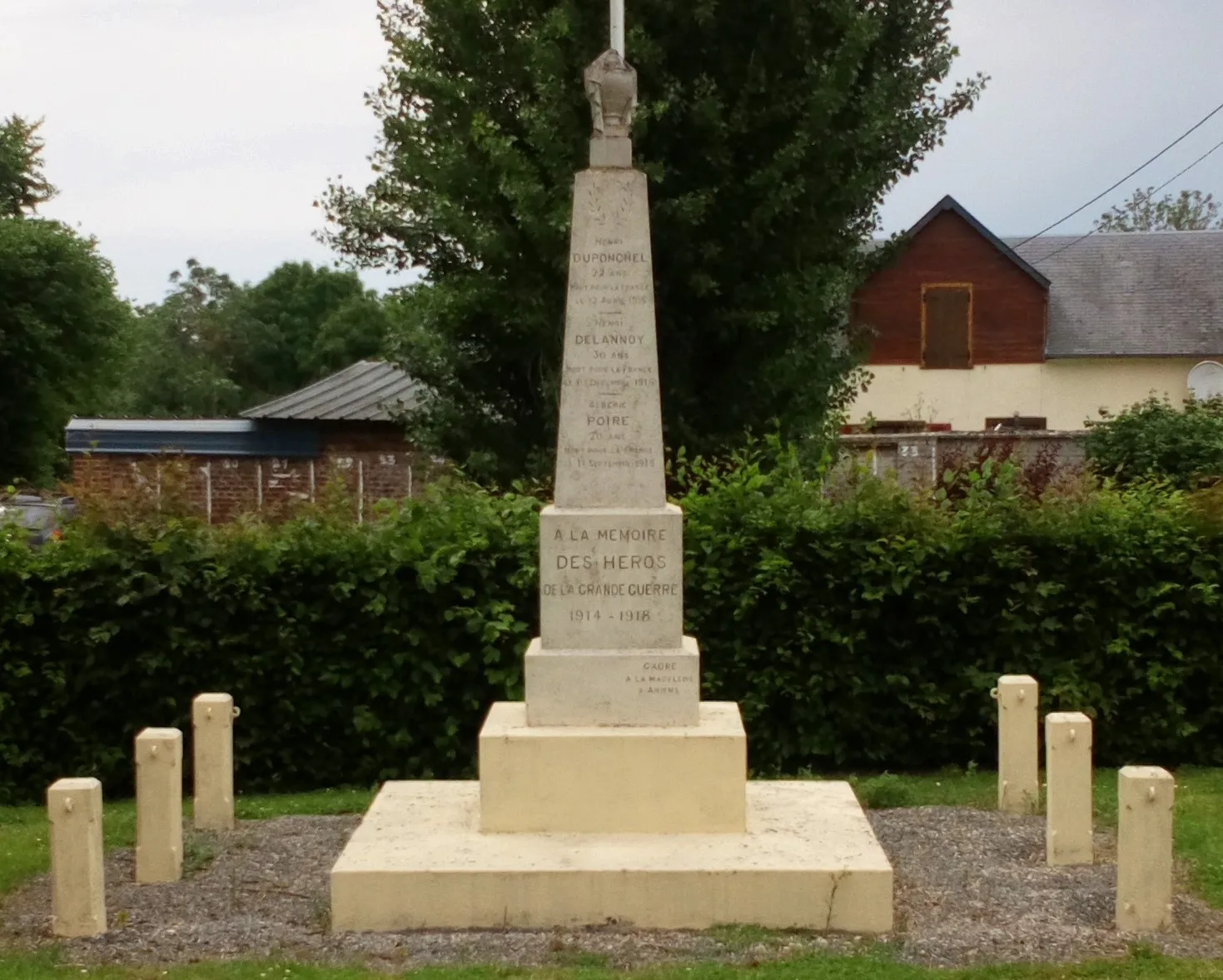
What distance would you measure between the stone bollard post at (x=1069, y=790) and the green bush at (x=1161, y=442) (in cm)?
1392

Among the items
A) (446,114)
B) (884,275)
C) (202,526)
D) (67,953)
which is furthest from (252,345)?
(67,953)

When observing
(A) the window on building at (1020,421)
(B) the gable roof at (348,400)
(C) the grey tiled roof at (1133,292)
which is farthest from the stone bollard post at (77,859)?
(C) the grey tiled roof at (1133,292)

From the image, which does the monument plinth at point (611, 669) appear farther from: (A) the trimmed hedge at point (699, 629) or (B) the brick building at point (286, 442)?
(B) the brick building at point (286, 442)

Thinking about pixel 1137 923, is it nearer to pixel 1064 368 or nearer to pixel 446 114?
pixel 446 114

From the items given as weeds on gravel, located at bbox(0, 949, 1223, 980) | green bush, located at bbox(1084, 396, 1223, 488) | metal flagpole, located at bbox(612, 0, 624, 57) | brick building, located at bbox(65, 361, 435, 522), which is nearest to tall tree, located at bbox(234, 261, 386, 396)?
brick building, located at bbox(65, 361, 435, 522)

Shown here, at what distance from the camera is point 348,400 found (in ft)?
94.1

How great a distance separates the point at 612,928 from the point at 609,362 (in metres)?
2.64

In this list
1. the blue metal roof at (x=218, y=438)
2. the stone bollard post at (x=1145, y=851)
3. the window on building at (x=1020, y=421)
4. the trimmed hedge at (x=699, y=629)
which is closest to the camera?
the stone bollard post at (x=1145, y=851)

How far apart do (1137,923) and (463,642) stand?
200 inches

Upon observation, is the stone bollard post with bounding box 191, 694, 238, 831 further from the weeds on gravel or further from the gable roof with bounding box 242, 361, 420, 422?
the gable roof with bounding box 242, 361, 420, 422

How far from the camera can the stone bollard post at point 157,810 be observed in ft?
24.0

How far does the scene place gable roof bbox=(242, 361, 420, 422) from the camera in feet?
89.6

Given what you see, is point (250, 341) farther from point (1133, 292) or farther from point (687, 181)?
point (687, 181)

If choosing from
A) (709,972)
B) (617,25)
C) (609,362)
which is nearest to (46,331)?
(617,25)
